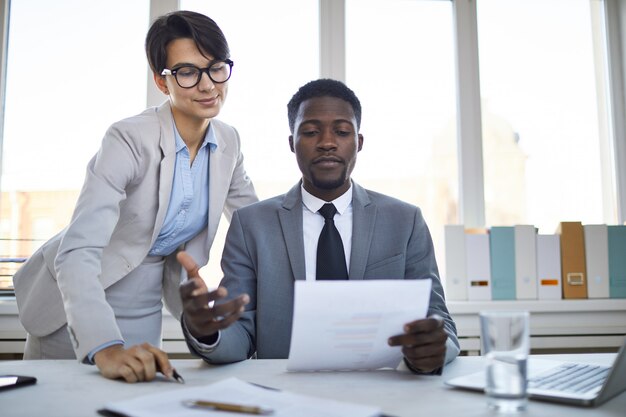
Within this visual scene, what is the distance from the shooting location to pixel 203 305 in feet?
3.46

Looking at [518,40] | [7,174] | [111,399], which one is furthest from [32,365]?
[518,40]

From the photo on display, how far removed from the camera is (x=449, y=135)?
3012 millimetres

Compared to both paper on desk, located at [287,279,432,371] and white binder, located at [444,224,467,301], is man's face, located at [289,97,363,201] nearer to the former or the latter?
paper on desk, located at [287,279,432,371]

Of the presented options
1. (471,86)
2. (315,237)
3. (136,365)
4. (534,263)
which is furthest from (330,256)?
(471,86)

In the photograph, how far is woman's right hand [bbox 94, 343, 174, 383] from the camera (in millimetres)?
1014

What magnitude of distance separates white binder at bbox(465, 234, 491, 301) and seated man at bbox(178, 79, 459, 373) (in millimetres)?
1018

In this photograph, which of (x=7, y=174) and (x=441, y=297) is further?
(x=7, y=174)

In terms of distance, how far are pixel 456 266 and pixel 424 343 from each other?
5.23 ft

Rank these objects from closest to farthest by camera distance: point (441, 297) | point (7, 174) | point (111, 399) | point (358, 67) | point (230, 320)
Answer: point (111, 399) → point (230, 320) → point (441, 297) → point (7, 174) → point (358, 67)

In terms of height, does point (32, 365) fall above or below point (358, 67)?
below

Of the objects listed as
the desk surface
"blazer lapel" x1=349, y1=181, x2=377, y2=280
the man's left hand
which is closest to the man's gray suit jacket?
"blazer lapel" x1=349, y1=181, x2=377, y2=280

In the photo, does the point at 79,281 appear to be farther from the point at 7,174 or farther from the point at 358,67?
the point at 358,67

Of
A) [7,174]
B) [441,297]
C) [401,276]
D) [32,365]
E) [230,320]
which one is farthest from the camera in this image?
[7,174]

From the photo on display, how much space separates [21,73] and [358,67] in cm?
170
